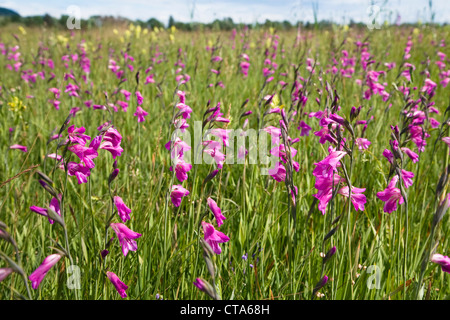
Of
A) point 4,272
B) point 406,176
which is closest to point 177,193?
point 4,272

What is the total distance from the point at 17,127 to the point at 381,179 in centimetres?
303

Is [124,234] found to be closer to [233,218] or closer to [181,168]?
[181,168]

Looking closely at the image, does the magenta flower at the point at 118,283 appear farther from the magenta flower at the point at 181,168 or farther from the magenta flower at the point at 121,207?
the magenta flower at the point at 181,168

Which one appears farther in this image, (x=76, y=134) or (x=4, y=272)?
(x=76, y=134)

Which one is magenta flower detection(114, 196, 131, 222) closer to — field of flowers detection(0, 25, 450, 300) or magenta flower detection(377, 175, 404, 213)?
field of flowers detection(0, 25, 450, 300)

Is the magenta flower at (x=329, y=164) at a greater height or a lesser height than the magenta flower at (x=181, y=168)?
greater

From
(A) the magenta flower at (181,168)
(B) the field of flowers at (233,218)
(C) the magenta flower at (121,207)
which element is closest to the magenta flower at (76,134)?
(B) the field of flowers at (233,218)

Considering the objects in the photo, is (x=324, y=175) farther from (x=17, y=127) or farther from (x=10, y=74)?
(x=10, y=74)

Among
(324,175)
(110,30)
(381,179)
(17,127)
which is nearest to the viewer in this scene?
(324,175)

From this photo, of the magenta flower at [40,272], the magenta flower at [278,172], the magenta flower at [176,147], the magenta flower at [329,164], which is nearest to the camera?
the magenta flower at [40,272]

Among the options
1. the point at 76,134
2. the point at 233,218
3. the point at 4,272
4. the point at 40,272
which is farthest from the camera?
the point at 233,218
